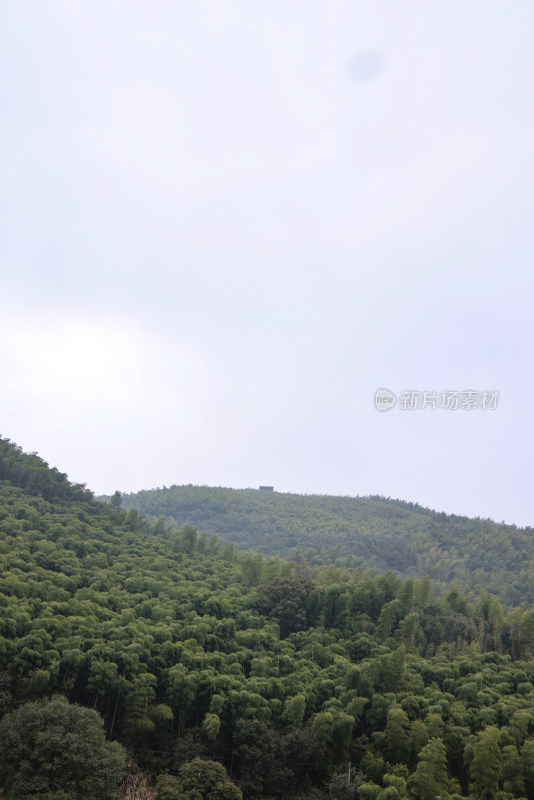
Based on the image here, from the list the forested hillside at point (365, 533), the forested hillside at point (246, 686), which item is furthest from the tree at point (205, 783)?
the forested hillside at point (365, 533)

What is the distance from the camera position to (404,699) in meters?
27.2

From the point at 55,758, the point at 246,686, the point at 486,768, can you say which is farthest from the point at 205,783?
the point at 486,768

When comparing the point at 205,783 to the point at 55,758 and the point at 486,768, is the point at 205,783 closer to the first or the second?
the point at 55,758

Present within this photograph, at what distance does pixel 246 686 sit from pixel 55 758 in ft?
30.9

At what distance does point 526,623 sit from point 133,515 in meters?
30.0

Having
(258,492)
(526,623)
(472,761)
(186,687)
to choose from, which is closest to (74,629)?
(186,687)

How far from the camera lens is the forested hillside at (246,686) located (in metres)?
22.2

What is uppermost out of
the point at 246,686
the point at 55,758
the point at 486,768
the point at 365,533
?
the point at 365,533

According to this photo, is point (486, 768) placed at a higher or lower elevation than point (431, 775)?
higher

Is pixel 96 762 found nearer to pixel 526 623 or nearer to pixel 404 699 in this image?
pixel 404 699

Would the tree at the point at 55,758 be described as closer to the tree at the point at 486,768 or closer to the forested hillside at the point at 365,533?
the tree at the point at 486,768

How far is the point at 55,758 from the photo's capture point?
21.0 meters

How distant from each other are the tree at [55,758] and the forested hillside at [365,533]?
44.4 meters

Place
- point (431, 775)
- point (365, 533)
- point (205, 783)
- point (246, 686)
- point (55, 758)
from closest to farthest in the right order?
point (55, 758) < point (205, 783) < point (431, 775) < point (246, 686) < point (365, 533)
